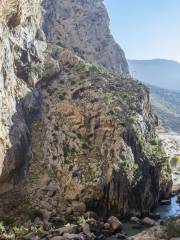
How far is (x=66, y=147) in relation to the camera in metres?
87.2

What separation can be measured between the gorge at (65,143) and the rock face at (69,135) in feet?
0.63

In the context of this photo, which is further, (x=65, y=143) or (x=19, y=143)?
(x=65, y=143)

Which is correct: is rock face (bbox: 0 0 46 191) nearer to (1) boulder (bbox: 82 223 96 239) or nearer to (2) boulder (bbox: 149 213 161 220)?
(1) boulder (bbox: 82 223 96 239)

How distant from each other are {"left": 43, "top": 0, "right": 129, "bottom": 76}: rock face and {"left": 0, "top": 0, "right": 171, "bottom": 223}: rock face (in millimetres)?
40019

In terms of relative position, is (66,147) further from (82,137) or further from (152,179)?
(152,179)

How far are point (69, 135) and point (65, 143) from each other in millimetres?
2103

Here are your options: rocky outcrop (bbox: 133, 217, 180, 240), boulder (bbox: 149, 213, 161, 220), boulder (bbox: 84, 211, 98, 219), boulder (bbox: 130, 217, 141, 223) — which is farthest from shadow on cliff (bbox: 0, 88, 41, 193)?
rocky outcrop (bbox: 133, 217, 180, 240)

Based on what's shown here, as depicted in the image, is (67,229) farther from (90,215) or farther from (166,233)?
(166,233)

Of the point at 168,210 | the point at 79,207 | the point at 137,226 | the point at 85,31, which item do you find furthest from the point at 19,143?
the point at 85,31

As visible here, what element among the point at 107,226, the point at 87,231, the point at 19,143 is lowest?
the point at 87,231

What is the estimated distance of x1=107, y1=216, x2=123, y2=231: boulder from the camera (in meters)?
70.6

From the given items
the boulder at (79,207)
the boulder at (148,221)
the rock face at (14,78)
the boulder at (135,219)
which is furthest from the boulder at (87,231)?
the rock face at (14,78)

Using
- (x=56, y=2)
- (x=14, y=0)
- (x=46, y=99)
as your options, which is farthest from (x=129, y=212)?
(x=56, y=2)

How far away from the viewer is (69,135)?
8931 cm
